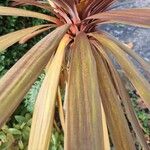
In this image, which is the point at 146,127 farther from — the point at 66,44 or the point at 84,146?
the point at 84,146

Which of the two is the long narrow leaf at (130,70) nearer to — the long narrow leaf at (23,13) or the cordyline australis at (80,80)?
the cordyline australis at (80,80)

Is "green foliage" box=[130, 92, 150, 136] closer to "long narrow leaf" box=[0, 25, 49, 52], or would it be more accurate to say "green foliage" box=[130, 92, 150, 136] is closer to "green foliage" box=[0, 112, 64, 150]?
"green foliage" box=[0, 112, 64, 150]

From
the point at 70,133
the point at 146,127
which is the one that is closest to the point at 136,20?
the point at 70,133

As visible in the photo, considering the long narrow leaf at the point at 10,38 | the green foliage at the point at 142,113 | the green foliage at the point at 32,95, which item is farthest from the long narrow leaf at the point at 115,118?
the green foliage at the point at 142,113

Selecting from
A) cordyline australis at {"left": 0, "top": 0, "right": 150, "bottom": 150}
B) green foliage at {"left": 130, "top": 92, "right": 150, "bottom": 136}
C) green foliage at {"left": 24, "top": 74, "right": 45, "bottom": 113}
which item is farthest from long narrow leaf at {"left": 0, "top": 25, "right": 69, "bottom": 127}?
green foliage at {"left": 130, "top": 92, "right": 150, "bottom": 136}

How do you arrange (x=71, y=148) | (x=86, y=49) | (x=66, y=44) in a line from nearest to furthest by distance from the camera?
1. (x=71, y=148)
2. (x=86, y=49)
3. (x=66, y=44)

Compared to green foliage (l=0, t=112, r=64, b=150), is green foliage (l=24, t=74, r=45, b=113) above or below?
above

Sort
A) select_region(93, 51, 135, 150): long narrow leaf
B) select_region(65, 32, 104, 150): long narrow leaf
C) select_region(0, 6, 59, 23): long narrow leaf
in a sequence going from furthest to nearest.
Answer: select_region(0, 6, 59, 23): long narrow leaf < select_region(93, 51, 135, 150): long narrow leaf < select_region(65, 32, 104, 150): long narrow leaf
